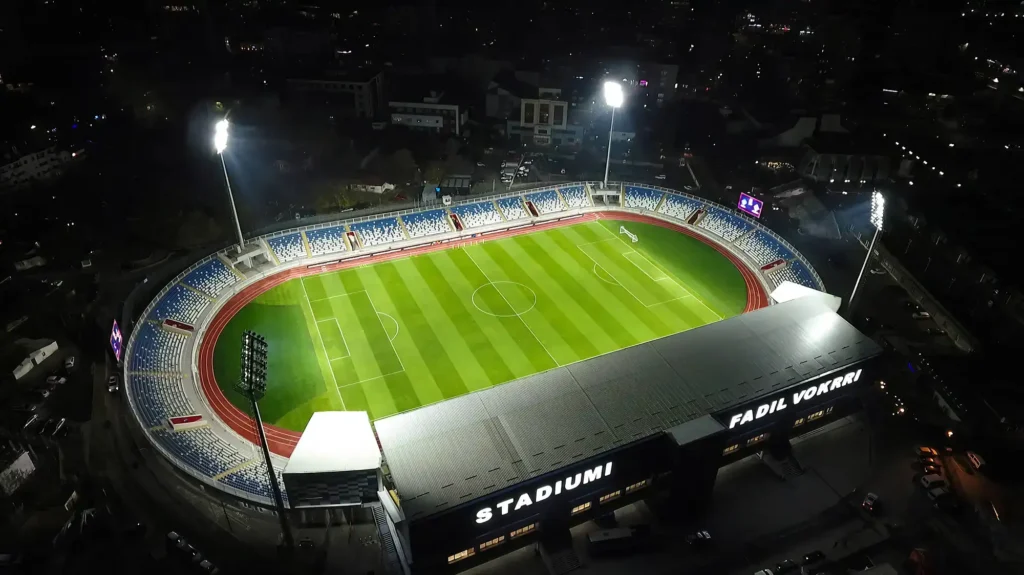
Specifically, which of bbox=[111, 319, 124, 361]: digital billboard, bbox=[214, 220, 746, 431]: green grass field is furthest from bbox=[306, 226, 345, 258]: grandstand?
bbox=[111, 319, 124, 361]: digital billboard

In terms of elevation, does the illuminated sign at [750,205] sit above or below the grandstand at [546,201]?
above

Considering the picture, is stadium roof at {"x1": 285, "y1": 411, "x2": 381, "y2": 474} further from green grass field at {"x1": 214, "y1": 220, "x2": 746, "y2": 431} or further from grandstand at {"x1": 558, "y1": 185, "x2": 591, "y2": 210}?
grandstand at {"x1": 558, "y1": 185, "x2": 591, "y2": 210}

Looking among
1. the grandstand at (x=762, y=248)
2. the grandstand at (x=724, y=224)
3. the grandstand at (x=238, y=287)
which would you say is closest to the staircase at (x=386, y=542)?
the grandstand at (x=238, y=287)

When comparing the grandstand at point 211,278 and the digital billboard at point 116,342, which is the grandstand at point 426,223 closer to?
the grandstand at point 211,278

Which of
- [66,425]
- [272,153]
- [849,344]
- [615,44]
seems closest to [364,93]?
[272,153]

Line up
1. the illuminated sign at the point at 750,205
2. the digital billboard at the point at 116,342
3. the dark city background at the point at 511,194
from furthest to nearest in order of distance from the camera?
the illuminated sign at the point at 750,205 < the digital billboard at the point at 116,342 < the dark city background at the point at 511,194

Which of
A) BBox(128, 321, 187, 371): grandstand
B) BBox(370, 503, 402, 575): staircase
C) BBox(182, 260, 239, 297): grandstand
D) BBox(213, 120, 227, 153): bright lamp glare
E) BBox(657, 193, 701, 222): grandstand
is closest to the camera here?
BBox(370, 503, 402, 575): staircase
